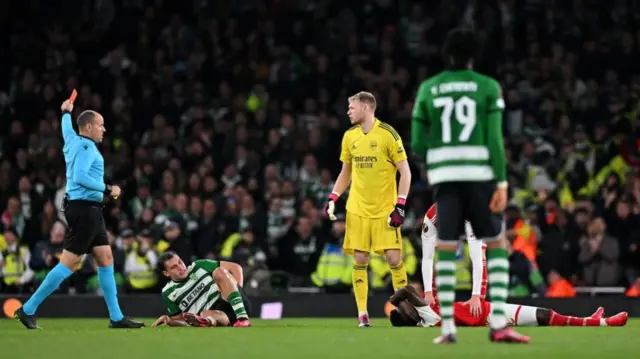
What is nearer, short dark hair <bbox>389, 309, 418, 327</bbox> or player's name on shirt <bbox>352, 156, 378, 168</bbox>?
short dark hair <bbox>389, 309, 418, 327</bbox>

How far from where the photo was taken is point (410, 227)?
1866 cm

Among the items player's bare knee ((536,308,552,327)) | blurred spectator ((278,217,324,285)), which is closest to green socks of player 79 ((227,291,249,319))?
player's bare knee ((536,308,552,327))

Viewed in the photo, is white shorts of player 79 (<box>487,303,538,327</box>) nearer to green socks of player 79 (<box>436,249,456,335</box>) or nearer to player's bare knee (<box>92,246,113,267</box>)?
green socks of player 79 (<box>436,249,456,335</box>)

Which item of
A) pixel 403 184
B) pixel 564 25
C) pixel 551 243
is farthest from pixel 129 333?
pixel 564 25

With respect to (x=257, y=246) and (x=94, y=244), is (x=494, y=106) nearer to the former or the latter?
(x=94, y=244)

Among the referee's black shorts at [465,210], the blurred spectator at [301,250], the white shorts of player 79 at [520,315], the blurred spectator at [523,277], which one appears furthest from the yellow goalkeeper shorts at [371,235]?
the blurred spectator at [301,250]

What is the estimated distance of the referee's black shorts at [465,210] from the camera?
884 cm

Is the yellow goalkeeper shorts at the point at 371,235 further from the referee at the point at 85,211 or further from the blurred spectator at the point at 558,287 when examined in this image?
the blurred spectator at the point at 558,287

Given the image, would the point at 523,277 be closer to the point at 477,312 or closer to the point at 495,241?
the point at 477,312

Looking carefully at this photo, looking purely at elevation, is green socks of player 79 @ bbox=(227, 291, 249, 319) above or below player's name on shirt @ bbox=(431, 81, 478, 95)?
below

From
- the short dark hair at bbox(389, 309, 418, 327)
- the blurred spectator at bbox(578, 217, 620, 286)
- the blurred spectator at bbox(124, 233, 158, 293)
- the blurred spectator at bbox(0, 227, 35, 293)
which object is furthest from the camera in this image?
the blurred spectator at bbox(0, 227, 35, 293)

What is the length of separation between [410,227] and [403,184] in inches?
242

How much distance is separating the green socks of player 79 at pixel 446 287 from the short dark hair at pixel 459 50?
1280 millimetres

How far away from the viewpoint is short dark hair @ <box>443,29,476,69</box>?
8.87m
